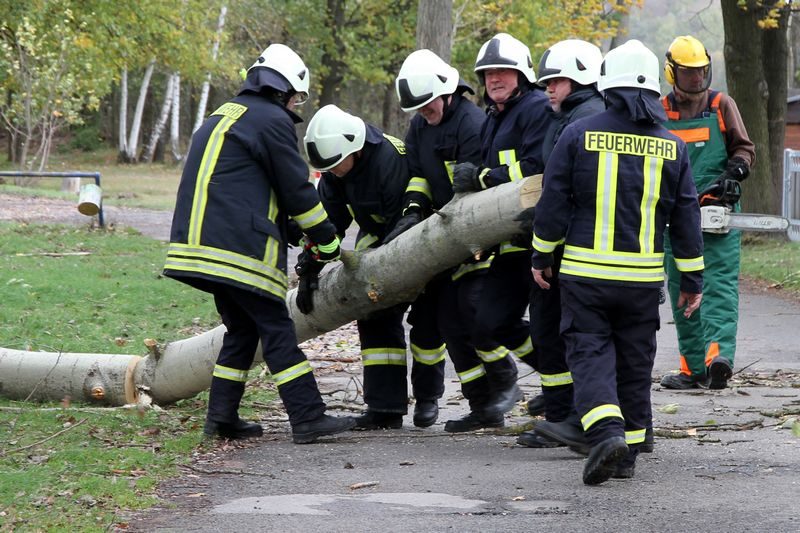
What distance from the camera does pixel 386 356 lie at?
662 centimetres

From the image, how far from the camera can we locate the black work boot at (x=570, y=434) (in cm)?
548

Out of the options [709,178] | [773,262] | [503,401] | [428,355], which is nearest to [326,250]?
[428,355]

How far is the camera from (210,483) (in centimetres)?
514

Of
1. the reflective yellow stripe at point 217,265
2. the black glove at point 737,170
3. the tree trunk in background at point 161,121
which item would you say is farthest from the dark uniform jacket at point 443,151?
the tree trunk in background at point 161,121

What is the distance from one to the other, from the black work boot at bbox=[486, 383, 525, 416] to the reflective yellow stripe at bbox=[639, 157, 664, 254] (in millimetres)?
1590

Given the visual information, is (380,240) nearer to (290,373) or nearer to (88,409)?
(290,373)

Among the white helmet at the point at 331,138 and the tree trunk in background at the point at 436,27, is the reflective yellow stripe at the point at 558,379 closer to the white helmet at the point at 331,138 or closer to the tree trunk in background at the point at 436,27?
the white helmet at the point at 331,138

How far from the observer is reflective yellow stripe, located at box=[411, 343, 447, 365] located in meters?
6.63

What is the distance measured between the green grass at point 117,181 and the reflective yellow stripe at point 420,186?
1960 centimetres

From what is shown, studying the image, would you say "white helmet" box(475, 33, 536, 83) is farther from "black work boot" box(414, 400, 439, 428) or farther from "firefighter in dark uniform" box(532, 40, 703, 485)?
"black work boot" box(414, 400, 439, 428)

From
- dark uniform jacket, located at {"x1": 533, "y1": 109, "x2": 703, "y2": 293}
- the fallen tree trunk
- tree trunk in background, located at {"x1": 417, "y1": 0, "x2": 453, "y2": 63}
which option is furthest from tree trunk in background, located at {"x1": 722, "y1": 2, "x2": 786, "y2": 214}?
dark uniform jacket, located at {"x1": 533, "y1": 109, "x2": 703, "y2": 293}

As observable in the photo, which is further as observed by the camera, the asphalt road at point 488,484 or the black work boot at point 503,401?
the black work boot at point 503,401

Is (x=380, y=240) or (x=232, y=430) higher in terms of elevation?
(x=380, y=240)

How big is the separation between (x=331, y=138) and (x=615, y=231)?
178 centimetres
